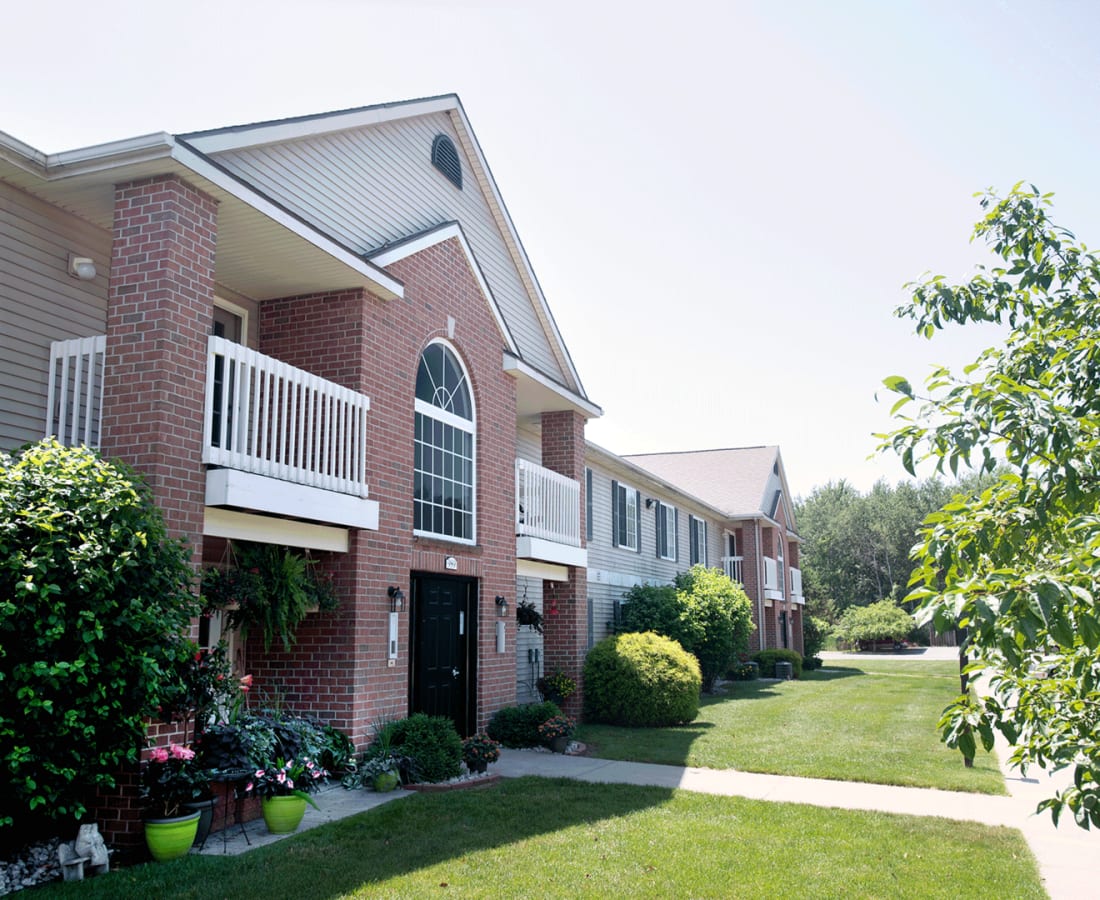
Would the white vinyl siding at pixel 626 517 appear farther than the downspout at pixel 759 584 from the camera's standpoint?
No

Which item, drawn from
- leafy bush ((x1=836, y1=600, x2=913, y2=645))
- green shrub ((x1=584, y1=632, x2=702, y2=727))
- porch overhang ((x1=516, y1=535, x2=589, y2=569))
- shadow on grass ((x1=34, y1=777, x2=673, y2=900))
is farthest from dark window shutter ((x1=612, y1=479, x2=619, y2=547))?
leafy bush ((x1=836, y1=600, x2=913, y2=645))

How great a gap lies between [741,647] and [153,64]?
687 inches

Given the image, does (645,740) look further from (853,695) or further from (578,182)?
(853,695)

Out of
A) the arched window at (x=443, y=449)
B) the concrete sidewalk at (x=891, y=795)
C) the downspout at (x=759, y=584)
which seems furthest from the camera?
the downspout at (x=759, y=584)

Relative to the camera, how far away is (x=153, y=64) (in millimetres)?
9281

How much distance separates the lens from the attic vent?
13.2 meters

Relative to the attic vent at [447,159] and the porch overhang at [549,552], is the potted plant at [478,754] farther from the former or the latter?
the attic vent at [447,159]

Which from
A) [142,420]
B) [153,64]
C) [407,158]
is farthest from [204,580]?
[407,158]

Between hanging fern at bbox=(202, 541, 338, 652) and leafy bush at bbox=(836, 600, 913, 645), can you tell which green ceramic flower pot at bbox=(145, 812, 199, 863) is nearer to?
hanging fern at bbox=(202, 541, 338, 652)

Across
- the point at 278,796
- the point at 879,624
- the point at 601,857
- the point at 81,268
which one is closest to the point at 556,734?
the point at 601,857

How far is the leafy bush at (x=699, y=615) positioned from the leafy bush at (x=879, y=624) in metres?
30.7

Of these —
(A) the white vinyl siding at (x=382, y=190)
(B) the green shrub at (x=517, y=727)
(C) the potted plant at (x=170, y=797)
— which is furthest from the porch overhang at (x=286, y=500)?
(B) the green shrub at (x=517, y=727)

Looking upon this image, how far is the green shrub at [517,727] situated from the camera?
1240 centimetres

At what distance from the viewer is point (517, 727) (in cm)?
1241
